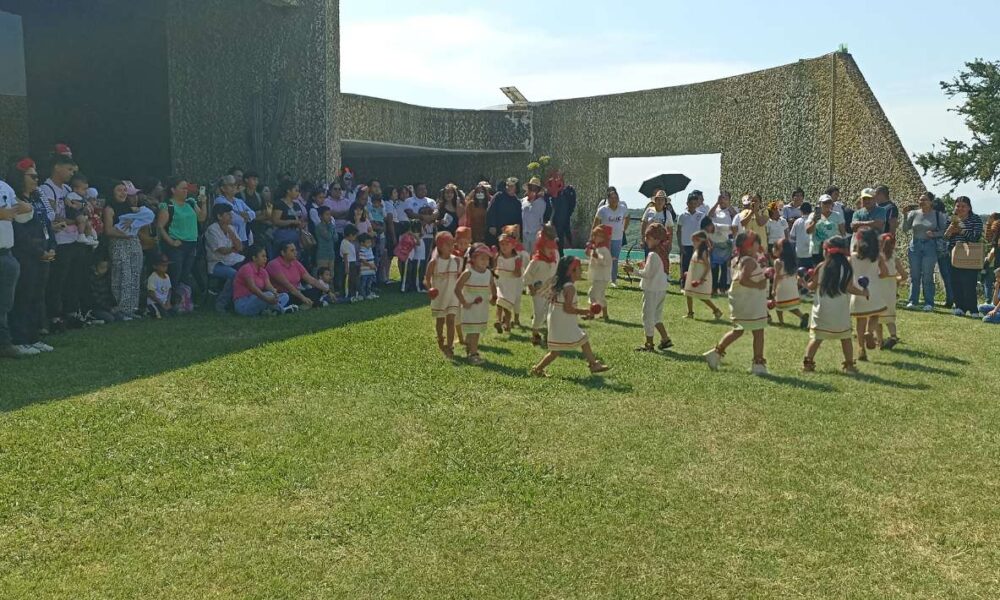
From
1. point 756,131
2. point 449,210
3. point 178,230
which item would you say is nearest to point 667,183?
point 756,131

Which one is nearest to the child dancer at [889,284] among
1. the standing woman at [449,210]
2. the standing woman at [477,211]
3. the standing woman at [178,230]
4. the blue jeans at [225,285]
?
the standing woman at [477,211]

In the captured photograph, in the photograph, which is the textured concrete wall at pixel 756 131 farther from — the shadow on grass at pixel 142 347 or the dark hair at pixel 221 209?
the dark hair at pixel 221 209

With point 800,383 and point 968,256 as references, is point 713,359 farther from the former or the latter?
point 968,256

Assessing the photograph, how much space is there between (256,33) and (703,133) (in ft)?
35.8

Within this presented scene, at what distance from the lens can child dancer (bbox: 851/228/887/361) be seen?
9.48 m

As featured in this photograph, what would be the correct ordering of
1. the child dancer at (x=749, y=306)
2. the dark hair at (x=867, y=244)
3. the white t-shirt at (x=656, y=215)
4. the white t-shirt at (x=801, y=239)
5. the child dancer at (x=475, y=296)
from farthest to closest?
the white t-shirt at (x=656, y=215) < the white t-shirt at (x=801, y=239) < the dark hair at (x=867, y=244) < the child dancer at (x=475, y=296) < the child dancer at (x=749, y=306)

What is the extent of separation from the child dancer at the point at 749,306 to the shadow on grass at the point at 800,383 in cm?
15

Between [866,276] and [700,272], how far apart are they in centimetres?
249

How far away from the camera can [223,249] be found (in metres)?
12.3

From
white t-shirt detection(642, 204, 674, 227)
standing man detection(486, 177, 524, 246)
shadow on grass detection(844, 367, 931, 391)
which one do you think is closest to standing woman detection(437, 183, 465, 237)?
standing man detection(486, 177, 524, 246)

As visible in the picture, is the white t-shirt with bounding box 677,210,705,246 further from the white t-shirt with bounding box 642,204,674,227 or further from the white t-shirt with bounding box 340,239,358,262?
the white t-shirt with bounding box 340,239,358,262

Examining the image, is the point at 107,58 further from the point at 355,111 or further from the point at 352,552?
the point at 352,552

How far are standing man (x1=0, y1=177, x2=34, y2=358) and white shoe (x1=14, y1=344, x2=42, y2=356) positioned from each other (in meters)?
0.02

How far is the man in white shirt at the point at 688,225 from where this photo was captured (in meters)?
15.3
